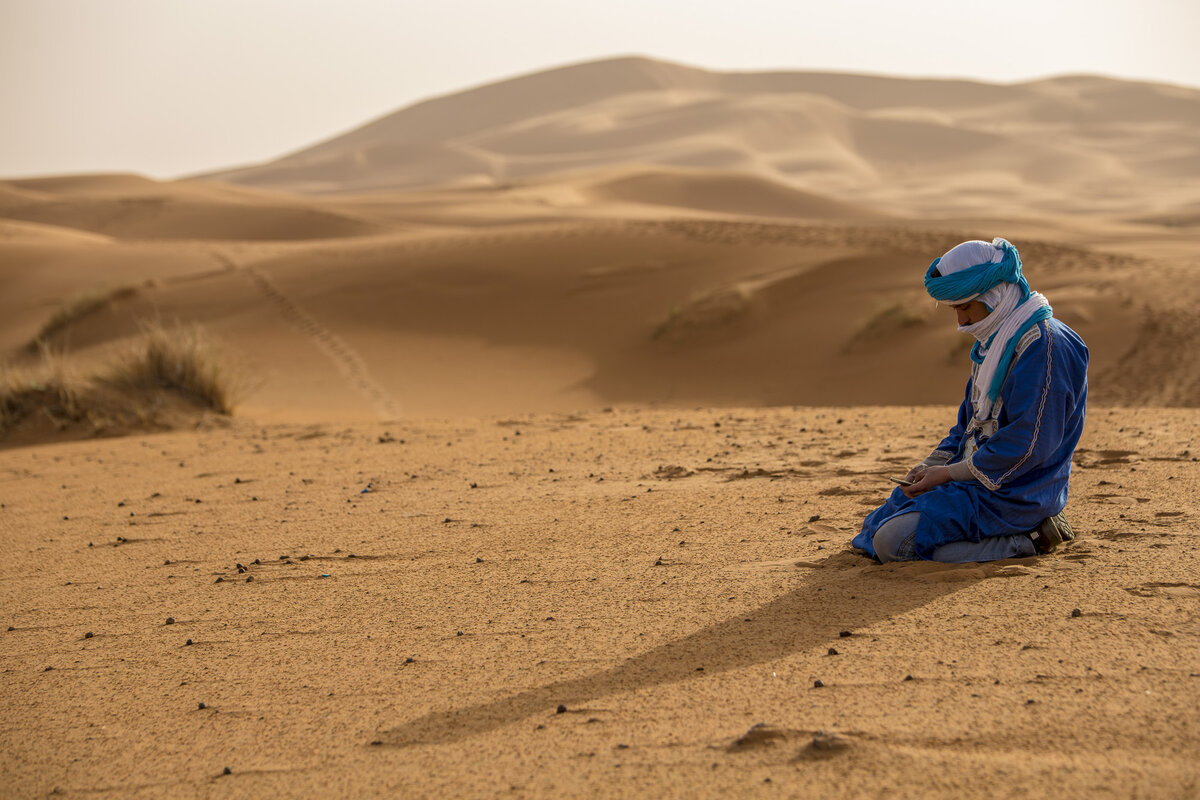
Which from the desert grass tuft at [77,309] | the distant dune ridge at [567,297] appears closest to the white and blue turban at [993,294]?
the distant dune ridge at [567,297]

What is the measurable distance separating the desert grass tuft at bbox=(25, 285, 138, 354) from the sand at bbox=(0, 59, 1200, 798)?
0.35 ft

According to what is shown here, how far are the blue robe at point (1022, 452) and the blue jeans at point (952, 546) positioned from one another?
3 centimetres

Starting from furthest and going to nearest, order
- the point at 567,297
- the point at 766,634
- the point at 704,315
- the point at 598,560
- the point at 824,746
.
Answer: the point at 567,297
the point at 704,315
the point at 598,560
the point at 766,634
the point at 824,746

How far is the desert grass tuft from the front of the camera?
713 inches

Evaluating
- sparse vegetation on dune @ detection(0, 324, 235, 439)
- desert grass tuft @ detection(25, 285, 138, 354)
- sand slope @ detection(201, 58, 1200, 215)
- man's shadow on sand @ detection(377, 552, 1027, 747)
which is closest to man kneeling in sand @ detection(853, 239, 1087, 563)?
man's shadow on sand @ detection(377, 552, 1027, 747)

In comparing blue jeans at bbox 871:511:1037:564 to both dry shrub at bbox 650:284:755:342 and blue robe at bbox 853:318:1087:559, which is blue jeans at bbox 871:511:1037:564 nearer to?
blue robe at bbox 853:318:1087:559

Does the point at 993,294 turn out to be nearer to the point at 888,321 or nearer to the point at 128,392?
the point at 128,392

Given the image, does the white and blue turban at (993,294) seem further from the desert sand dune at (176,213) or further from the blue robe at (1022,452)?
the desert sand dune at (176,213)

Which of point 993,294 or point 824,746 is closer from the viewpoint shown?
point 824,746

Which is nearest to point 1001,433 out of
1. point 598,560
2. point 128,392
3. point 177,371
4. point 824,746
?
point 824,746

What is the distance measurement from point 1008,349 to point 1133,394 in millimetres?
7778

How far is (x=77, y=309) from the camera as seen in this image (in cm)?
1841

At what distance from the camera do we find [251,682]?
3.75m

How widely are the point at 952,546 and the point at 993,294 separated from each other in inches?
42.4
